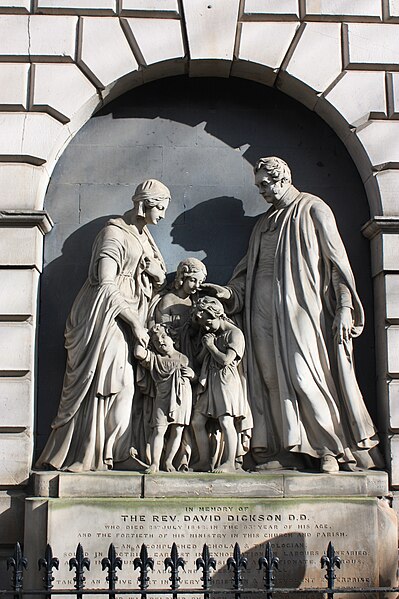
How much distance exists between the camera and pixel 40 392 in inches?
375

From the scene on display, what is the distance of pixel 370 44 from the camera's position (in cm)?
993

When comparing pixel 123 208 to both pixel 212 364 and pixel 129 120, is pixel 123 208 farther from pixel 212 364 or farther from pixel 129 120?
pixel 212 364

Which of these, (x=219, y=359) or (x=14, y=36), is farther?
(x=14, y=36)

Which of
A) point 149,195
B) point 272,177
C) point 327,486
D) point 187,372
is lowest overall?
point 327,486

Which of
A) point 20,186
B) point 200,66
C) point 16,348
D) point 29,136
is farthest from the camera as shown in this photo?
point 200,66

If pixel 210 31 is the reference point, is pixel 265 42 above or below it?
below

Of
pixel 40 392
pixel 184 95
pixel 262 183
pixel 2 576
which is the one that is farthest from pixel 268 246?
pixel 2 576

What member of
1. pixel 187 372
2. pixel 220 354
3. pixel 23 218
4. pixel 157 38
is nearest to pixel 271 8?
pixel 157 38

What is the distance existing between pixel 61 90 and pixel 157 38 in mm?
1127

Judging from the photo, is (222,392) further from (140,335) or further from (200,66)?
(200,66)

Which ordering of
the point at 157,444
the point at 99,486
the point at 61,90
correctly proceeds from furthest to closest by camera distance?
the point at 61,90 < the point at 157,444 < the point at 99,486

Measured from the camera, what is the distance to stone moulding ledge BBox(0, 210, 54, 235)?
9.37 metres

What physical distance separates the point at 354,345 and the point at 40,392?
10.5 ft

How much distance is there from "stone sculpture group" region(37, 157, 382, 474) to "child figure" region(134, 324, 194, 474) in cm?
1
